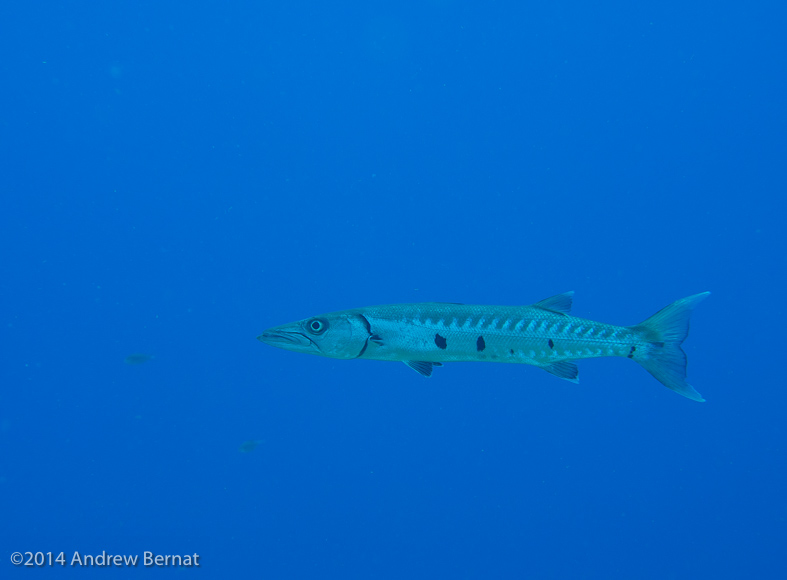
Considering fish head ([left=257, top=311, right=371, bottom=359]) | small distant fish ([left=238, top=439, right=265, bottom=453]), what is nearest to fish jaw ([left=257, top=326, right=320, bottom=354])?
fish head ([left=257, top=311, right=371, bottom=359])

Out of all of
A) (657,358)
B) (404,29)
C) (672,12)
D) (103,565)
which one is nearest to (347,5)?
(404,29)

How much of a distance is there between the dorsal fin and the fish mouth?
1841 millimetres

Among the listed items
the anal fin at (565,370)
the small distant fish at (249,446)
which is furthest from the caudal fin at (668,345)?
the small distant fish at (249,446)

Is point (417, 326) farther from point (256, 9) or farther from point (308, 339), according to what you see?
point (256, 9)

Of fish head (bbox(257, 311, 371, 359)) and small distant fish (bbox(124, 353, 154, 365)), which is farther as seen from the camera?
small distant fish (bbox(124, 353, 154, 365))

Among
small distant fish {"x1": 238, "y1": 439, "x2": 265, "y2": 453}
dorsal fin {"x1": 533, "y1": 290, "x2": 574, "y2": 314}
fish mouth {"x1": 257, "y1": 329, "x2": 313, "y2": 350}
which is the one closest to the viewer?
fish mouth {"x1": 257, "y1": 329, "x2": 313, "y2": 350}

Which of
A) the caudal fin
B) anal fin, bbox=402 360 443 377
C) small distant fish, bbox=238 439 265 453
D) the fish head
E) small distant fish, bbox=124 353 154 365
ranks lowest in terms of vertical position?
the caudal fin

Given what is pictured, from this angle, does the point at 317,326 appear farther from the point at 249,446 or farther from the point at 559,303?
the point at 249,446

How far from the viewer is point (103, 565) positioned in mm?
6648

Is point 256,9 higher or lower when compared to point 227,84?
higher

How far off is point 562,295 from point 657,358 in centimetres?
83

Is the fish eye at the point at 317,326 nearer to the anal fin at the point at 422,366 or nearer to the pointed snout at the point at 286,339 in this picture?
the pointed snout at the point at 286,339

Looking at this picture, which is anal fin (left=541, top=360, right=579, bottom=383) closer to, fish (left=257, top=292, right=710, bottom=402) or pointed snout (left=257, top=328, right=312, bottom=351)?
fish (left=257, top=292, right=710, bottom=402)

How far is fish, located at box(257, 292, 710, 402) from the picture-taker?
3453 millimetres
